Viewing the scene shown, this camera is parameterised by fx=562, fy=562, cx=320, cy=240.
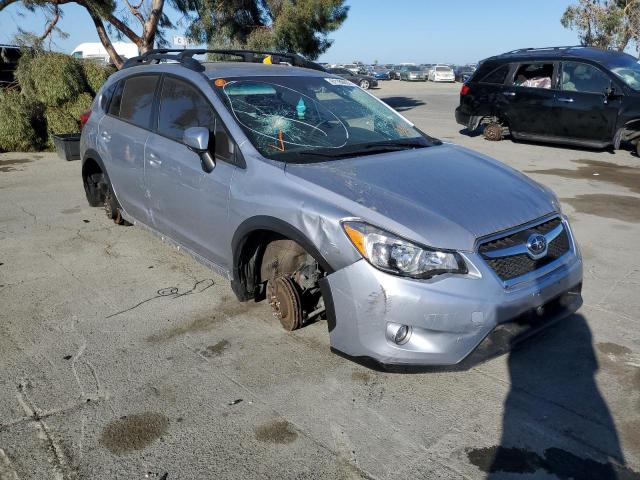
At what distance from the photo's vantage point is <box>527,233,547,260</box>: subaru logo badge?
3.10 metres

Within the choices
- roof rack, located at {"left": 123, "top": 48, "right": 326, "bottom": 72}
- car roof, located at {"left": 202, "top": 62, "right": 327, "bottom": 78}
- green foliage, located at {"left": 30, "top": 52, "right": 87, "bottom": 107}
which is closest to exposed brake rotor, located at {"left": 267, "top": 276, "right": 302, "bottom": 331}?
car roof, located at {"left": 202, "top": 62, "right": 327, "bottom": 78}

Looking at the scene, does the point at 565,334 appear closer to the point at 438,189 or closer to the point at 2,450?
the point at 438,189

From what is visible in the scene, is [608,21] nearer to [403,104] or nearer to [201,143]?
[403,104]

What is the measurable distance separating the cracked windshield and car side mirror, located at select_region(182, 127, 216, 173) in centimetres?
26

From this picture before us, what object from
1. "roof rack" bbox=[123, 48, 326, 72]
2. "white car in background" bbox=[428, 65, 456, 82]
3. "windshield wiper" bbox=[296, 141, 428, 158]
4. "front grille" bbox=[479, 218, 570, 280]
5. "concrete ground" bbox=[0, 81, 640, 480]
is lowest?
"concrete ground" bbox=[0, 81, 640, 480]

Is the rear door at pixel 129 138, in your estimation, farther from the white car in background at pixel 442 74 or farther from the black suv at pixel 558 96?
the white car in background at pixel 442 74

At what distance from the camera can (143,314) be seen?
407 centimetres

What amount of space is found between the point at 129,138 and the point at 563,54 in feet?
Result: 30.7

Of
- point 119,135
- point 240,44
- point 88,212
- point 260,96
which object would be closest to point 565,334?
point 260,96

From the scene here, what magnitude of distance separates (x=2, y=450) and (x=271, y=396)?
1311 millimetres

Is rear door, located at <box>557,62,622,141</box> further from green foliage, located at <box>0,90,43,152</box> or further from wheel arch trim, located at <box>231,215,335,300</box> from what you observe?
green foliage, located at <box>0,90,43,152</box>

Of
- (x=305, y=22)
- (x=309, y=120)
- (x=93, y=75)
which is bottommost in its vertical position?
(x=309, y=120)

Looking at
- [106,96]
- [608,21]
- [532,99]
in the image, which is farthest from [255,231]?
[608,21]

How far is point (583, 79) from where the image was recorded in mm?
10641
